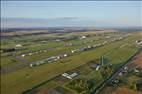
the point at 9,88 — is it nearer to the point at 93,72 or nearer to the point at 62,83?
the point at 62,83

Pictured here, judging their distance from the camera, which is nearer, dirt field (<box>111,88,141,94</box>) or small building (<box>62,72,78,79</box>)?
dirt field (<box>111,88,141,94</box>)

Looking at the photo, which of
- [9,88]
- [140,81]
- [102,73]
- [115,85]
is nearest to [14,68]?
[9,88]

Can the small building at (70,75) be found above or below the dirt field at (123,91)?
above

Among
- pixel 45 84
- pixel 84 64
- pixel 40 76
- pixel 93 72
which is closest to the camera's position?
pixel 45 84

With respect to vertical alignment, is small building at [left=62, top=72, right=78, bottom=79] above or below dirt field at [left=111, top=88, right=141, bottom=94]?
above

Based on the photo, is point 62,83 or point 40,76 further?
point 40,76

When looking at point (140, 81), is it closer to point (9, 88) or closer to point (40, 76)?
point (40, 76)

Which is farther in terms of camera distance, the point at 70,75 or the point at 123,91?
the point at 70,75

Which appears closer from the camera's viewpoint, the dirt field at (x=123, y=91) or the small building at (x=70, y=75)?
the dirt field at (x=123, y=91)

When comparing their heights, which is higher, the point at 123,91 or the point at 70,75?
the point at 70,75

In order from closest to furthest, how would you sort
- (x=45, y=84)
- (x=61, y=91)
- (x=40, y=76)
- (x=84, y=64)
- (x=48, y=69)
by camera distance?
(x=61, y=91)
(x=45, y=84)
(x=40, y=76)
(x=48, y=69)
(x=84, y=64)
